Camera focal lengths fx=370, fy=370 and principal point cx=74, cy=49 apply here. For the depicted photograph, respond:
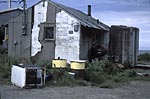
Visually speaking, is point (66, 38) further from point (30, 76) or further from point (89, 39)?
point (30, 76)

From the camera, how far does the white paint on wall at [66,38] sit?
24.8 m

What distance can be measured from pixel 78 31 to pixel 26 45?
4294mm

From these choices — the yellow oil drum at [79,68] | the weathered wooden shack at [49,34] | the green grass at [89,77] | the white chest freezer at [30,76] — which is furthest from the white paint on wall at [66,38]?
the white chest freezer at [30,76]

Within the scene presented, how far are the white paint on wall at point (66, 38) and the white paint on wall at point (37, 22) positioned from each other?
115cm

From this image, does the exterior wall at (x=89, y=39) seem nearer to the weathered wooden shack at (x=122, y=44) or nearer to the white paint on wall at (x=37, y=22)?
the weathered wooden shack at (x=122, y=44)

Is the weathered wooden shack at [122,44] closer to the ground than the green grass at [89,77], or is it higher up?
higher up

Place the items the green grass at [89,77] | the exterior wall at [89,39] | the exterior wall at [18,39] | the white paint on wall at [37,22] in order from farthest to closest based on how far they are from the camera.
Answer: the exterior wall at [18,39]
the white paint on wall at [37,22]
the exterior wall at [89,39]
the green grass at [89,77]

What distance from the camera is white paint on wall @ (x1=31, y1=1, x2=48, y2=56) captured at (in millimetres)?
25844

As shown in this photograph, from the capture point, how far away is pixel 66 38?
2520 cm

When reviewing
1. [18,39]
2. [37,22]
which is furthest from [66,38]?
[18,39]

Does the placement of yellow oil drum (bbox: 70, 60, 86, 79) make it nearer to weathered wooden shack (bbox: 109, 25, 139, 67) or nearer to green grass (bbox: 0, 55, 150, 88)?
green grass (bbox: 0, 55, 150, 88)

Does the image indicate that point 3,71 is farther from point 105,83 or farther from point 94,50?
point 94,50

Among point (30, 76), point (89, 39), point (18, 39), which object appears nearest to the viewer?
point (30, 76)

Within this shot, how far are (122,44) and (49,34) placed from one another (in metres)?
6.74
